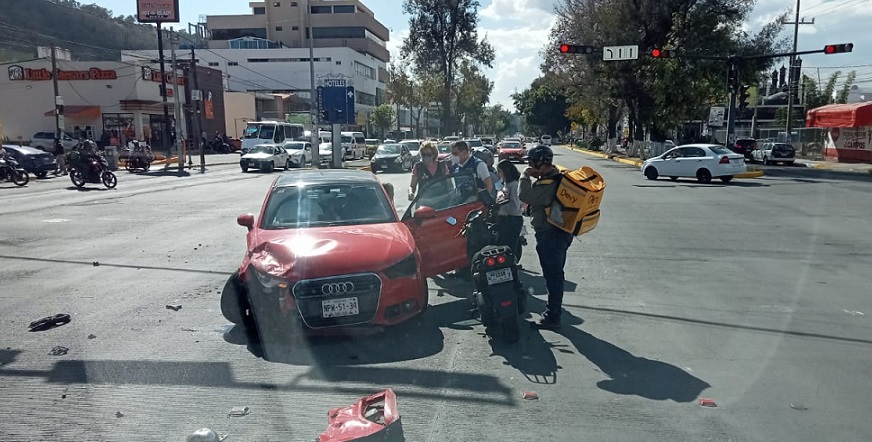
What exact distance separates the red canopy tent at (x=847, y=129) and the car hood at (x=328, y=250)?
38.6 metres

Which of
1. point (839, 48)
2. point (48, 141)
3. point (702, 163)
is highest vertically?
point (839, 48)

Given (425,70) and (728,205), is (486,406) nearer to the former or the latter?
(728,205)

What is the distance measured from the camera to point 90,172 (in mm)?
23984

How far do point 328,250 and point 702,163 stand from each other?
23.5 metres

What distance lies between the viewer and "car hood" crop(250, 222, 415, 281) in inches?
244

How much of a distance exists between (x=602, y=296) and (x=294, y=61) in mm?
88732

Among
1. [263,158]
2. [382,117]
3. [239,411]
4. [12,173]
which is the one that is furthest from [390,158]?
[382,117]

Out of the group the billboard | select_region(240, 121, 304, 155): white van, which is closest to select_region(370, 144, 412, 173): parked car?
select_region(240, 121, 304, 155): white van

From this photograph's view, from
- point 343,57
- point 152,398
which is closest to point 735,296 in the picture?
point 152,398

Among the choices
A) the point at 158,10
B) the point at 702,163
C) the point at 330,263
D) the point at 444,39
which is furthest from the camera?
the point at 444,39

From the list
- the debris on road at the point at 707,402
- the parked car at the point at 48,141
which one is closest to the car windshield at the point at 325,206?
the debris on road at the point at 707,402

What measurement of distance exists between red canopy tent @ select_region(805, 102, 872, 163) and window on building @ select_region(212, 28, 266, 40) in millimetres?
78595

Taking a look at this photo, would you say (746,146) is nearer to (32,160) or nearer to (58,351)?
(32,160)

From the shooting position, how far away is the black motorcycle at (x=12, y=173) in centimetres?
2553
